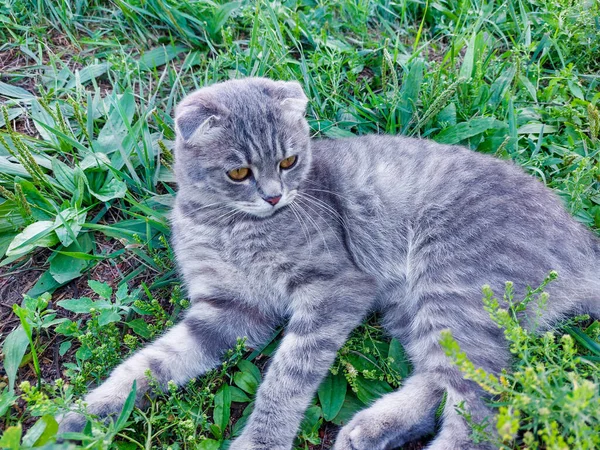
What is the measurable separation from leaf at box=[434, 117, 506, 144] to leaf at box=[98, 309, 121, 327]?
2207 millimetres

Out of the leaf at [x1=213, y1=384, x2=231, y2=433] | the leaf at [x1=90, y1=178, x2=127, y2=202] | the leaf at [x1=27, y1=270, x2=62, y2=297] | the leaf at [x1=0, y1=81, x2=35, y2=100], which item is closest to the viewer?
the leaf at [x1=213, y1=384, x2=231, y2=433]

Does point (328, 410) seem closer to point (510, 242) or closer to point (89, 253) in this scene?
point (510, 242)

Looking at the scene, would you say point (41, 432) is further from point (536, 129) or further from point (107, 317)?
point (536, 129)

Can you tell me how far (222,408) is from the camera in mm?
2680

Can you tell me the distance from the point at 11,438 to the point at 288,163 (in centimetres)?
170

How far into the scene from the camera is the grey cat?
2.58 metres

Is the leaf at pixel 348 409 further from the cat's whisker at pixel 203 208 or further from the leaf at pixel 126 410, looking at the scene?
the cat's whisker at pixel 203 208

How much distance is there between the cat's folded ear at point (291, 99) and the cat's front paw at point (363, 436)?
5.06 ft

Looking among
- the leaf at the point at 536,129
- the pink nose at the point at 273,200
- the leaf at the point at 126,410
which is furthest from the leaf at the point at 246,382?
the leaf at the point at 536,129

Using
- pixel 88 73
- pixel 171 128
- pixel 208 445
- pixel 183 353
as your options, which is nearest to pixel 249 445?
pixel 208 445

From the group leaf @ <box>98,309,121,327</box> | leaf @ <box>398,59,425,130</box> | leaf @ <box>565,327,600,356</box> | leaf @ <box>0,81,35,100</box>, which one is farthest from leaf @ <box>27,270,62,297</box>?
leaf @ <box>565,327,600,356</box>

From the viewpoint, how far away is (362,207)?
3.05m

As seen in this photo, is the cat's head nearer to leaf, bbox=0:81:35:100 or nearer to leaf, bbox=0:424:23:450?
leaf, bbox=0:424:23:450

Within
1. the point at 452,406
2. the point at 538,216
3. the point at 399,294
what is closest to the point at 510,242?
the point at 538,216
